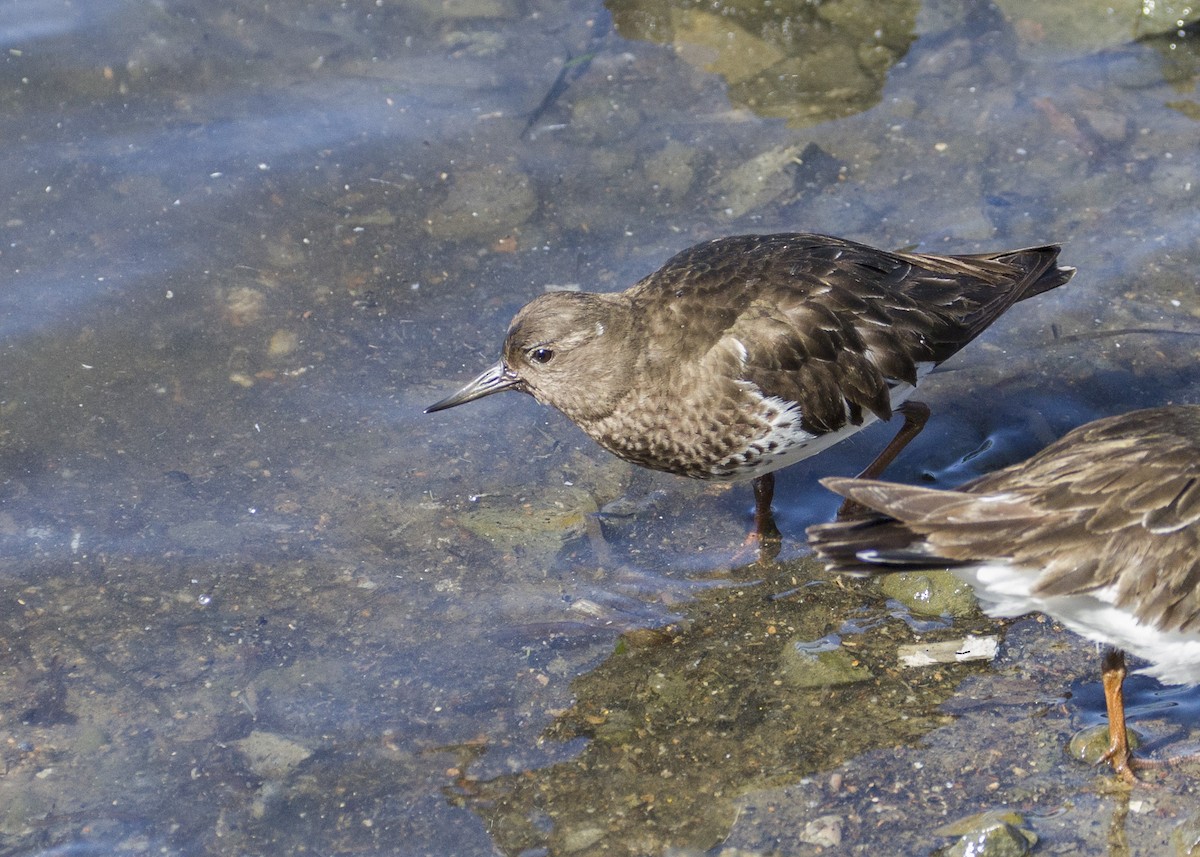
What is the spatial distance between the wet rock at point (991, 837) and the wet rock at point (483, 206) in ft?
13.1

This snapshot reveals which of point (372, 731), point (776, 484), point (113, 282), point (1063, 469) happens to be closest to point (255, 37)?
point (113, 282)

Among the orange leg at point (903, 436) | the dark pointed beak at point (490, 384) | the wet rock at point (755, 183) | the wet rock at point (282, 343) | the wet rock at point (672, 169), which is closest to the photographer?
the dark pointed beak at point (490, 384)

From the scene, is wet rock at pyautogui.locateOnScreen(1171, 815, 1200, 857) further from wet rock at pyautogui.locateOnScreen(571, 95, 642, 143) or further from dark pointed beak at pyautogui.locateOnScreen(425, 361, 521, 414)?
wet rock at pyautogui.locateOnScreen(571, 95, 642, 143)

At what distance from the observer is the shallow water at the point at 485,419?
14.0 feet

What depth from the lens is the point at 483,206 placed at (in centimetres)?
698

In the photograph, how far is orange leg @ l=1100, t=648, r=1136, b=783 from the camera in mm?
4176

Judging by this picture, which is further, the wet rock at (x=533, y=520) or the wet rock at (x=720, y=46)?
the wet rock at (x=720, y=46)

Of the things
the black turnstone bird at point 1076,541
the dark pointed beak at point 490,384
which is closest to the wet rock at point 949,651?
the black turnstone bird at point 1076,541

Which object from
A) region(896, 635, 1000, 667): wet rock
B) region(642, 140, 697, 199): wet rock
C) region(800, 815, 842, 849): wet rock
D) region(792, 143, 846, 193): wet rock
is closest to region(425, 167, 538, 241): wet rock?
region(642, 140, 697, 199): wet rock

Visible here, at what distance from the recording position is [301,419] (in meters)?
5.90

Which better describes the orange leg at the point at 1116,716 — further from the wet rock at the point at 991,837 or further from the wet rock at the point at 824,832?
the wet rock at the point at 824,832

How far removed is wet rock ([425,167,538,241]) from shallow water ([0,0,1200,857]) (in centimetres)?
2

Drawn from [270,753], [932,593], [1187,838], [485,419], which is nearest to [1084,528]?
[1187,838]

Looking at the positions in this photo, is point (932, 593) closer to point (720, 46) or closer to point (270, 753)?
point (270, 753)
